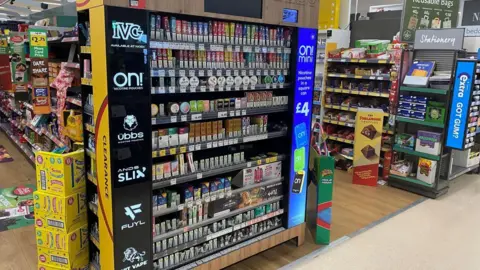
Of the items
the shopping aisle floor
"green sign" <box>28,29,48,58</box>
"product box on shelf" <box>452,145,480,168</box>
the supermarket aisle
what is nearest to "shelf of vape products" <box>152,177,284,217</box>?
the shopping aisle floor

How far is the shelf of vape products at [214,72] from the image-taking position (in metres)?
2.58

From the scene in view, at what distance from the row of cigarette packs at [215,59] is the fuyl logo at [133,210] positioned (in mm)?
944

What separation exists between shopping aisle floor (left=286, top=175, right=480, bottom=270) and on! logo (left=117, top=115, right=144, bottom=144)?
1.83 meters

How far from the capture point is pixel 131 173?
242cm

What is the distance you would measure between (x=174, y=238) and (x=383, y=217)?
104 inches

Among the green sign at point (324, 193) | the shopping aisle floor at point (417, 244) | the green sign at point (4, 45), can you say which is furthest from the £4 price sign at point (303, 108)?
the green sign at point (4, 45)

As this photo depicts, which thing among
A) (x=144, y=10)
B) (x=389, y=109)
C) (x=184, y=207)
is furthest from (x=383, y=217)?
(x=144, y=10)

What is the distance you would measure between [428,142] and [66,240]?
447 centimetres

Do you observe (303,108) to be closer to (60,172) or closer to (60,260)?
(60,172)

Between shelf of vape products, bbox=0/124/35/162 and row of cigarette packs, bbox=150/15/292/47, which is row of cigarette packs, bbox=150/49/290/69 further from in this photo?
shelf of vape products, bbox=0/124/35/162

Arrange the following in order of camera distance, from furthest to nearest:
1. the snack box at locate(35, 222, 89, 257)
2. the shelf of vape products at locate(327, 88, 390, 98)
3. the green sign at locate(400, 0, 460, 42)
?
the shelf of vape products at locate(327, 88, 390, 98) < the green sign at locate(400, 0, 460, 42) < the snack box at locate(35, 222, 89, 257)

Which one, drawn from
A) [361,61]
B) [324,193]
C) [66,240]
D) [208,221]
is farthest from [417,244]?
[66,240]

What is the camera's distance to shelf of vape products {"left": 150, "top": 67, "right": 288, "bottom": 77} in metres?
2.58

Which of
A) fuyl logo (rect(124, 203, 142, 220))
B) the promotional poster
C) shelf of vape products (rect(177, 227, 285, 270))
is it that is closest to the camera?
fuyl logo (rect(124, 203, 142, 220))
